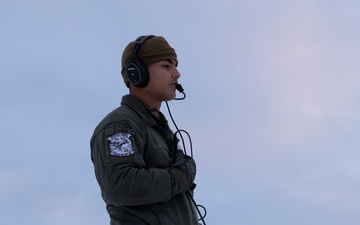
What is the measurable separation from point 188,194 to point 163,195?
0.38m

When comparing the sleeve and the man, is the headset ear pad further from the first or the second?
the sleeve

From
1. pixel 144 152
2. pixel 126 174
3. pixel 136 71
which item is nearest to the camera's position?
pixel 126 174

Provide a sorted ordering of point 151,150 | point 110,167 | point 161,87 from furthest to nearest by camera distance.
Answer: point 161,87 < point 151,150 < point 110,167

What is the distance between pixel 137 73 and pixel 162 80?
147mm

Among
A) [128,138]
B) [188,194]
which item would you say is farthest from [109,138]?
[188,194]

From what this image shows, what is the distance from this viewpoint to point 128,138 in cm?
302

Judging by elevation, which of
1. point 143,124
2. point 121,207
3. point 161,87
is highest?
point 161,87

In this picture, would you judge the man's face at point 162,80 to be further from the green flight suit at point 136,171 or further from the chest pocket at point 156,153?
the chest pocket at point 156,153

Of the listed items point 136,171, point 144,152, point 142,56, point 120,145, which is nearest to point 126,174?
point 136,171

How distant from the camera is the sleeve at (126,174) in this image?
290 cm

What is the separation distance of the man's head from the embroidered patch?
1.40 feet

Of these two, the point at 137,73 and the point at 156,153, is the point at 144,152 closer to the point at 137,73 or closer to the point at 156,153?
the point at 156,153

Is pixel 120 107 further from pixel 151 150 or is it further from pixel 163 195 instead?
pixel 163 195

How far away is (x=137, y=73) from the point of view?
3314 mm
